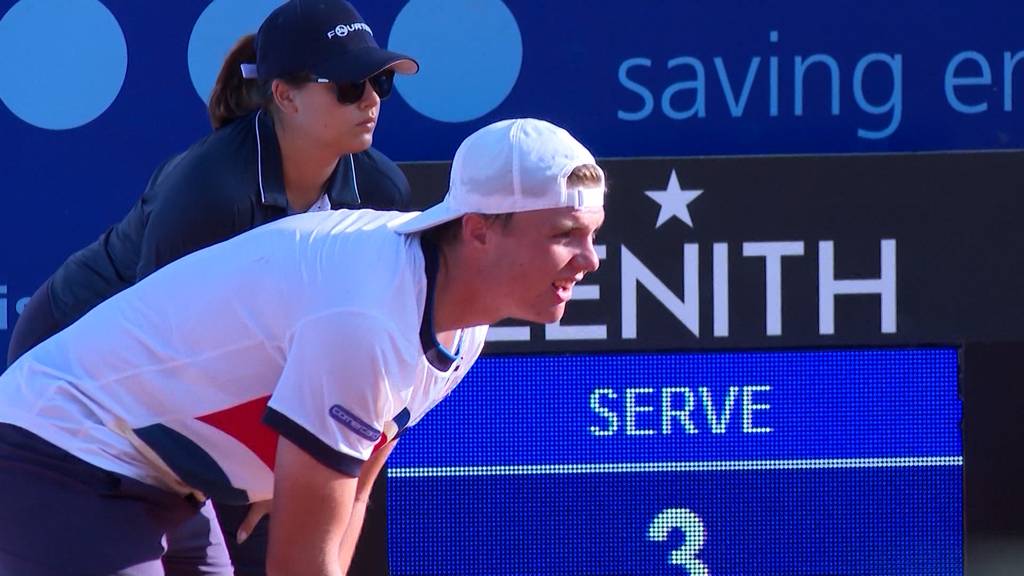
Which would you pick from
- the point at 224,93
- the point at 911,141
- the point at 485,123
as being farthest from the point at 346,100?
the point at 911,141

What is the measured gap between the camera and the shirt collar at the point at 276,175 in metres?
2.69

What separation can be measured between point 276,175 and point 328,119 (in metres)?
0.14

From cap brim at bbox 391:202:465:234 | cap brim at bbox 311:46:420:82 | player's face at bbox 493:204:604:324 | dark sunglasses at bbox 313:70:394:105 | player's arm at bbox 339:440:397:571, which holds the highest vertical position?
cap brim at bbox 311:46:420:82

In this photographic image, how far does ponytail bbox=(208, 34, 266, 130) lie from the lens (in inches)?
112

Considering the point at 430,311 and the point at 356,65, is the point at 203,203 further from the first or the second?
the point at 430,311

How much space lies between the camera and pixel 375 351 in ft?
5.75

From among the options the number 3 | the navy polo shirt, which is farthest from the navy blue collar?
the number 3

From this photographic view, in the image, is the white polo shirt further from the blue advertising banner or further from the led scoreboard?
the blue advertising banner

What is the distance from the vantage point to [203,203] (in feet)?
8.43

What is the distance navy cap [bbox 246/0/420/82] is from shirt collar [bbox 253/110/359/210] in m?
0.10

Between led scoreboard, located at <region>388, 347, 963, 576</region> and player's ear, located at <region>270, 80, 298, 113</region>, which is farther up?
player's ear, located at <region>270, 80, 298, 113</region>

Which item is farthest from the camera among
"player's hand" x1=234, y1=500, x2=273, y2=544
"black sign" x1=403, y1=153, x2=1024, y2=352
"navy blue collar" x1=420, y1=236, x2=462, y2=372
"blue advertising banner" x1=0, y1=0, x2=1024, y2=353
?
"blue advertising banner" x1=0, y1=0, x2=1024, y2=353

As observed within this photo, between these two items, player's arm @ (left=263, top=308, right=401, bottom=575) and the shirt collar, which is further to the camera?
the shirt collar

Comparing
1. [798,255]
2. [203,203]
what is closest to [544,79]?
[798,255]
